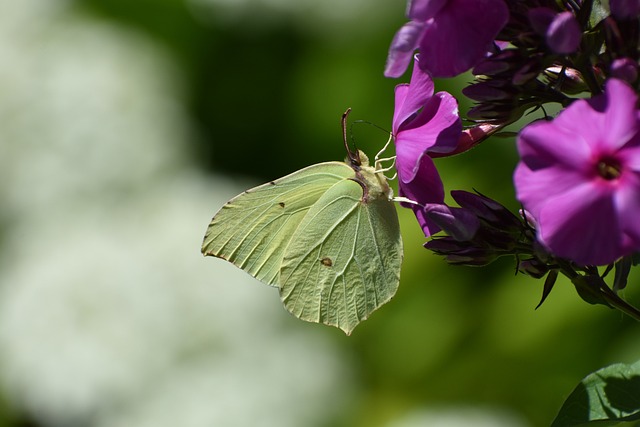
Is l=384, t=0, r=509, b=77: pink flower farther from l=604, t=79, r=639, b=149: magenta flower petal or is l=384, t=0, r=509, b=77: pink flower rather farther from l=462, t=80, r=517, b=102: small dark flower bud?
l=604, t=79, r=639, b=149: magenta flower petal

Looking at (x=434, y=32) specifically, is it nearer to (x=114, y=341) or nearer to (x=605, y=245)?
(x=605, y=245)

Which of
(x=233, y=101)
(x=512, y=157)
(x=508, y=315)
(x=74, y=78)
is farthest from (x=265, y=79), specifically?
(x=508, y=315)

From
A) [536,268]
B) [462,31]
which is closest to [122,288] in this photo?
[536,268]

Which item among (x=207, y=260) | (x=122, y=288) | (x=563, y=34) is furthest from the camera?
(x=207, y=260)

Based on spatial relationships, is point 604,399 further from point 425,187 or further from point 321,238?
point 321,238

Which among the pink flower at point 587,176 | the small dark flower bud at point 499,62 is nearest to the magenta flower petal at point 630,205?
the pink flower at point 587,176

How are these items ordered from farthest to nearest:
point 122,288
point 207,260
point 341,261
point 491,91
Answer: point 207,260 → point 122,288 → point 341,261 → point 491,91

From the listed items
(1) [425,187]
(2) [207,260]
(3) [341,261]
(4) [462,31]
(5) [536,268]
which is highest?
(4) [462,31]

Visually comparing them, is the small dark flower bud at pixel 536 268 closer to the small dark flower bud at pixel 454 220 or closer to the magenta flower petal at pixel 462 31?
the small dark flower bud at pixel 454 220
